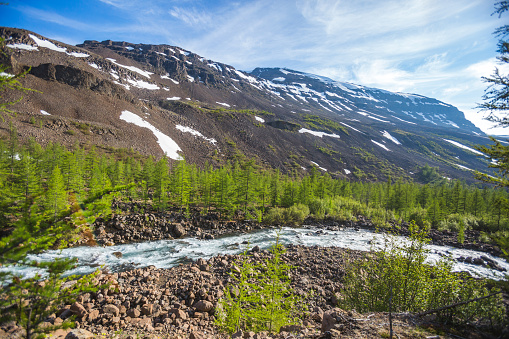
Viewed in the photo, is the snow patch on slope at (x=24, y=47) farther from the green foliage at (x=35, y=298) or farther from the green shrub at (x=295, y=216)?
the green foliage at (x=35, y=298)

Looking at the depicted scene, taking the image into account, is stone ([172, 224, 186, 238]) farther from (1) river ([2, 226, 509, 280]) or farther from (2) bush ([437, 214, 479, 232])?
(2) bush ([437, 214, 479, 232])

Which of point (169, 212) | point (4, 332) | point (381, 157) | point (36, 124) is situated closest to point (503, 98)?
point (4, 332)

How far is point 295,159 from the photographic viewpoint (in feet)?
285

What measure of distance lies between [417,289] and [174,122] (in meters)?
82.9

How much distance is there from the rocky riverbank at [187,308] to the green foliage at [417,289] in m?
1.11

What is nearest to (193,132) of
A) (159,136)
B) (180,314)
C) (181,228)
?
(159,136)

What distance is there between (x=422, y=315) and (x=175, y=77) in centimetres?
15564

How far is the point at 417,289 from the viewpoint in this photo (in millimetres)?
6531

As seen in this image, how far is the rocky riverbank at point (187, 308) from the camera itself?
533cm

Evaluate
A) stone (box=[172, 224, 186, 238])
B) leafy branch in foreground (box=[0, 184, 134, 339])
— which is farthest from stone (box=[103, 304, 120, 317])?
stone (box=[172, 224, 186, 238])

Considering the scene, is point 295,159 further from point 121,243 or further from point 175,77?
point 175,77

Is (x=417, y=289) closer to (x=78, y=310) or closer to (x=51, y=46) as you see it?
(x=78, y=310)

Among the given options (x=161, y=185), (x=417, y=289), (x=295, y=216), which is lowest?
(x=295, y=216)

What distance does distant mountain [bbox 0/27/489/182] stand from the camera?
57.9 meters
